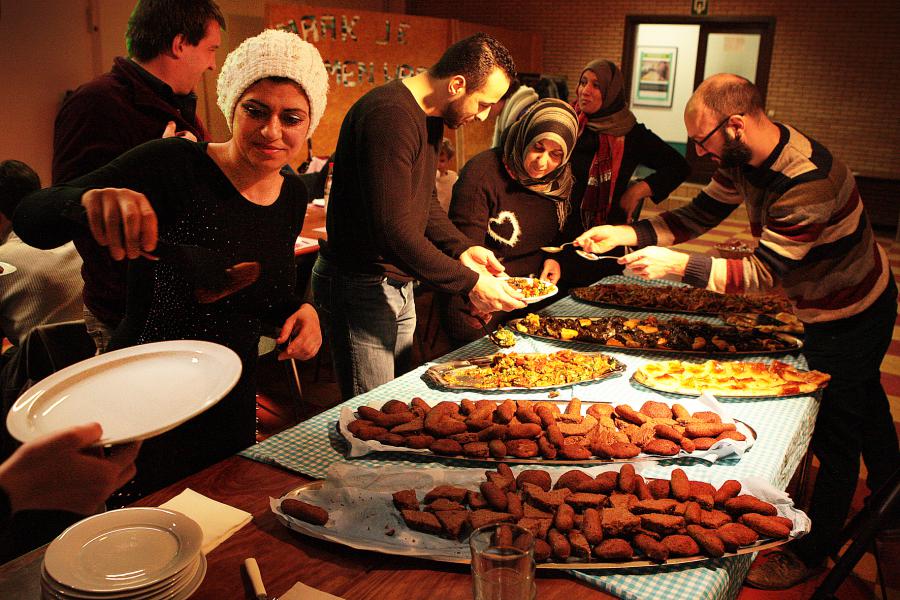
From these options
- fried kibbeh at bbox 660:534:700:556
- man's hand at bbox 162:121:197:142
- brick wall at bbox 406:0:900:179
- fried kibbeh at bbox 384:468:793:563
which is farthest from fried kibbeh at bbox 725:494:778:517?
brick wall at bbox 406:0:900:179

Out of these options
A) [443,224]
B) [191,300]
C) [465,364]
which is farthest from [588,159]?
[191,300]

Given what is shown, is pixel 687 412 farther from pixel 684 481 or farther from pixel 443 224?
pixel 443 224

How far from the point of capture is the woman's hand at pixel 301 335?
70.3 inches

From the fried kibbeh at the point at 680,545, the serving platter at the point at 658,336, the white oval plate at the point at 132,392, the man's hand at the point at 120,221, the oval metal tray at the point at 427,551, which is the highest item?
the man's hand at the point at 120,221

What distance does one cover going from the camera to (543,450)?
1657 millimetres

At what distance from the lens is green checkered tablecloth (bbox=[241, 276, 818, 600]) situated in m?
1.28

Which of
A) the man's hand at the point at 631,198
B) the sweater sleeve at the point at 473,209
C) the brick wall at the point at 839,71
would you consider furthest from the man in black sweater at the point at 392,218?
the brick wall at the point at 839,71

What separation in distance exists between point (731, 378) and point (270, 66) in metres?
1.61

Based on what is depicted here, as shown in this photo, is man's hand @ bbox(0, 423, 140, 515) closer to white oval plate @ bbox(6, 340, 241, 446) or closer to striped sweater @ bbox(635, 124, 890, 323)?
white oval plate @ bbox(6, 340, 241, 446)

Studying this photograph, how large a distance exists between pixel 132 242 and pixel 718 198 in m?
2.39

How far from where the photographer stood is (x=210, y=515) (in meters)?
1.41

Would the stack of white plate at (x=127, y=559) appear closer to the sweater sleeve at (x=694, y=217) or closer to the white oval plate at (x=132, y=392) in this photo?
the white oval plate at (x=132, y=392)

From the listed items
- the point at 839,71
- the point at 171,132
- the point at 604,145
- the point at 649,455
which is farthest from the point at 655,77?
the point at 649,455

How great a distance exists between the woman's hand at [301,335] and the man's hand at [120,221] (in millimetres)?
615
